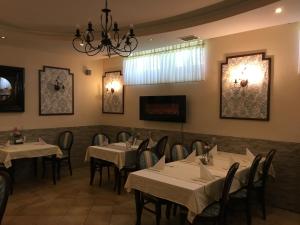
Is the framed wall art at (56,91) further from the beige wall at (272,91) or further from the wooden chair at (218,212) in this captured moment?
the wooden chair at (218,212)

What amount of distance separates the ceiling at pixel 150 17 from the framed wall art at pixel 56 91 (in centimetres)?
102

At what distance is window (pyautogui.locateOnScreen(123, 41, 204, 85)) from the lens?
5113 mm

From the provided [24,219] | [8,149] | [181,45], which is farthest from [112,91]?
[24,219]

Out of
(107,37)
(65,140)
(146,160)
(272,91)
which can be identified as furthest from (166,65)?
(65,140)

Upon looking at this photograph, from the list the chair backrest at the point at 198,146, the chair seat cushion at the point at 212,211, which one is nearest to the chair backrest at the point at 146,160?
the chair seat cushion at the point at 212,211

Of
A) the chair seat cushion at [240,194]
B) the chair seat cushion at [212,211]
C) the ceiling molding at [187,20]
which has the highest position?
the ceiling molding at [187,20]

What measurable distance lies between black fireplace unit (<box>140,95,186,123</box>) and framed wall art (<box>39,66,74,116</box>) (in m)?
1.75

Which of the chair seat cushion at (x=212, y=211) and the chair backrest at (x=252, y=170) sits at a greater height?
the chair backrest at (x=252, y=170)

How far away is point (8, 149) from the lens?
4.65m

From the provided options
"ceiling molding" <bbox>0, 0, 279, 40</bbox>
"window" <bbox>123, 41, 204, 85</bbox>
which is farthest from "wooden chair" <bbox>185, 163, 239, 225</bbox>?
"window" <bbox>123, 41, 204, 85</bbox>

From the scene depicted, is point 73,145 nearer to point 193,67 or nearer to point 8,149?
point 8,149

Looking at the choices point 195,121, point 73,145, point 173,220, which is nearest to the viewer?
point 173,220

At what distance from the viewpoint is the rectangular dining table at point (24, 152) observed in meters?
4.45

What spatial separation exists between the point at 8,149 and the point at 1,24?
6.82 feet
